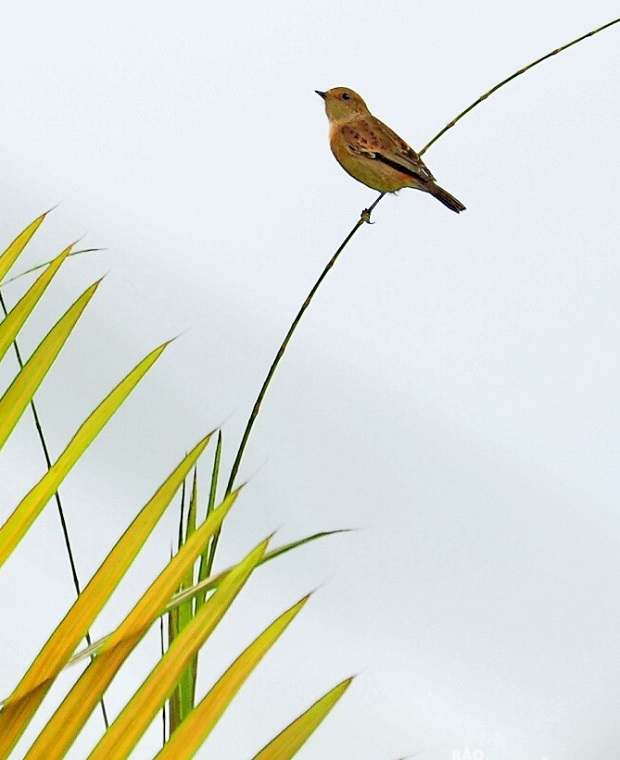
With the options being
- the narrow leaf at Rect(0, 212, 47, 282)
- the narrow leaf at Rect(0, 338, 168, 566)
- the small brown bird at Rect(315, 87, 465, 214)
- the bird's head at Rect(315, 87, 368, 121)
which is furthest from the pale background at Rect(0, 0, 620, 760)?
the narrow leaf at Rect(0, 338, 168, 566)

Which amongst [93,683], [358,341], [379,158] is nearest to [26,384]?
[93,683]

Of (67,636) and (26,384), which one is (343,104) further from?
(67,636)

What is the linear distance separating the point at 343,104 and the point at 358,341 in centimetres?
38

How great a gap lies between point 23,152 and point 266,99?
0.37 metres

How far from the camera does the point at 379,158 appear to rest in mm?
1130

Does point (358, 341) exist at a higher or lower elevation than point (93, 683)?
higher

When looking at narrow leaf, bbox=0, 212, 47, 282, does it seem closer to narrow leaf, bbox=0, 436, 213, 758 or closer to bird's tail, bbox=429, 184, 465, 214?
narrow leaf, bbox=0, 436, 213, 758

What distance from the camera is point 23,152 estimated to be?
1.52 meters

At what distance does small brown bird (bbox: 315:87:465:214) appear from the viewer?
44.0 inches

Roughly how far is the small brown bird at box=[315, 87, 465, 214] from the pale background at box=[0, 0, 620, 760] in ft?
0.86

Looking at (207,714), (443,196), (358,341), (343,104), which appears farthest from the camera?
(358,341)

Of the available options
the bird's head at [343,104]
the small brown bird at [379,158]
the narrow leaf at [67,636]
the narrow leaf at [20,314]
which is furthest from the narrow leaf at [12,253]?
the bird's head at [343,104]

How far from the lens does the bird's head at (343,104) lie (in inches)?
50.3

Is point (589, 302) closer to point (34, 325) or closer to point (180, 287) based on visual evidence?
point (180, 287)
